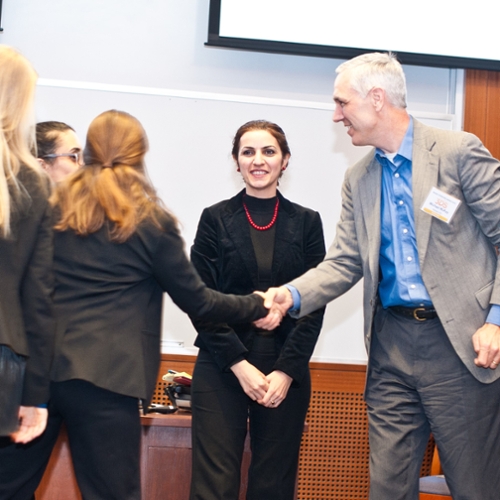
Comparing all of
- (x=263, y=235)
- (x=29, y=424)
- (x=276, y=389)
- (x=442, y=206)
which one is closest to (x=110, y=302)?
(x=29, y=424)

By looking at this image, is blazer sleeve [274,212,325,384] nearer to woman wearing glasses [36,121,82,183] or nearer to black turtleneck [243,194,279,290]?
black turtleneck [243,194,279,290]

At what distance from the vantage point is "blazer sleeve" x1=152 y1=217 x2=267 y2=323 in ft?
6.53

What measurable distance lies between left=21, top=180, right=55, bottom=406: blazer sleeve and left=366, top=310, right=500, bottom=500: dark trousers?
117 centimetres

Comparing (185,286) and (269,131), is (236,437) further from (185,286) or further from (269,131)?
(269,131)

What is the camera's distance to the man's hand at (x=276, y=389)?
2613mm

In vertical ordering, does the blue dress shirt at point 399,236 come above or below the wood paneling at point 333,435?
above

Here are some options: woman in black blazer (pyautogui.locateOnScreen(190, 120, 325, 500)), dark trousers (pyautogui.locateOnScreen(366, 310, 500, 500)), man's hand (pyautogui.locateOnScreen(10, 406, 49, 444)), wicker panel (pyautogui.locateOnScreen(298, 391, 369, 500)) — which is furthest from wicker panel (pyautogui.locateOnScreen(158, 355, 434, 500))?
man's hand (pyautogui.locateOnScreen(10, 406, 49, 444))

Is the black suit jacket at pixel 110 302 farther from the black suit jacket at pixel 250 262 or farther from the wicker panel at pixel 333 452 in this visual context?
the wicker panel at pixel 333 452

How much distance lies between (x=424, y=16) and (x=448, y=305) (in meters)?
2.52

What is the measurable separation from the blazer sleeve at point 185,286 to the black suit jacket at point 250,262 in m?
0.41

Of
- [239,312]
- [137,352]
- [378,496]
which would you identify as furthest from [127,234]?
[378,496]

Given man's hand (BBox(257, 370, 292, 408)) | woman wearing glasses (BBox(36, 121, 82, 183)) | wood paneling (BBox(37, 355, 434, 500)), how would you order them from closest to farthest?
man's hand (BBox(257, 370, 292, 408)) → woman wearing glasses (BBox(36, 121, 82, 183)) → wood paneling (BBox(37, 355, 434, 500))

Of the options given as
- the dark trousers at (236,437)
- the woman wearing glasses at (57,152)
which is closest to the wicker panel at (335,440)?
the dark trousers at (236,437)

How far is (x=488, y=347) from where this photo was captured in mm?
2266
